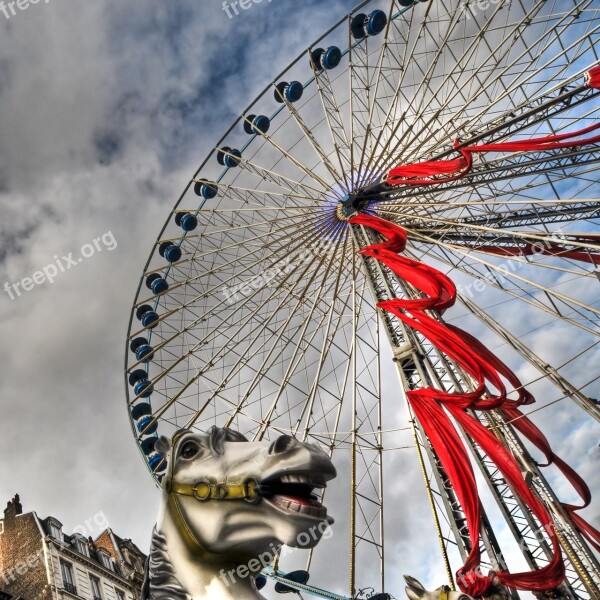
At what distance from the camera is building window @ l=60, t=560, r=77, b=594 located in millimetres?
22109

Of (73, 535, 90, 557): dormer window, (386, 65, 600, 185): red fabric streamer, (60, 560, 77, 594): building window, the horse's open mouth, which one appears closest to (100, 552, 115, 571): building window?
(73, 535, 90, 557): dormer window

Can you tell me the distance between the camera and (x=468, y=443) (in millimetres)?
10945

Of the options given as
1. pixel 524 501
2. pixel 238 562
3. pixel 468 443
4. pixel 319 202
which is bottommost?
pixel 238 562

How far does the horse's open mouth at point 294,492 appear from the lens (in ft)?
11.7

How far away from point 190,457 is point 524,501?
7.93 meters

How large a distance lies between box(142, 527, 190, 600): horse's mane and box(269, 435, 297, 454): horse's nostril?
86 cm

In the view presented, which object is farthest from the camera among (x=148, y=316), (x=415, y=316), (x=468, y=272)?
(x=148, y=316)

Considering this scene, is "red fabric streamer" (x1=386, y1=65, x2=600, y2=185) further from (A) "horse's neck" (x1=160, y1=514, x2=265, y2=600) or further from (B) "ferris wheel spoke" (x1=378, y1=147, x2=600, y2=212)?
(A) "horse's neck" (x1=160, y1=514, x2=265, y2=600)

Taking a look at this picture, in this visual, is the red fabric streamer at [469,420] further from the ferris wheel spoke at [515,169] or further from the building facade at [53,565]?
the building facade at [53,565]

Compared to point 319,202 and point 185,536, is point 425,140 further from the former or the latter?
point 185,536

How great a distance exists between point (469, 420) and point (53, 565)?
17304 mm

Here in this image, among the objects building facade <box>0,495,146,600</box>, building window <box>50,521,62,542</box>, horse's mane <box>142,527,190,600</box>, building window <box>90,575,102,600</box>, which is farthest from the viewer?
building window <box>50,521,62,542</box>

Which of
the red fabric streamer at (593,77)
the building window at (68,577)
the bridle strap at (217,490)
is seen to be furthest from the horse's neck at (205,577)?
the building window at (68,577)

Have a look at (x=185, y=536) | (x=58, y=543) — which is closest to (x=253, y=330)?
(x=58, y=543)
